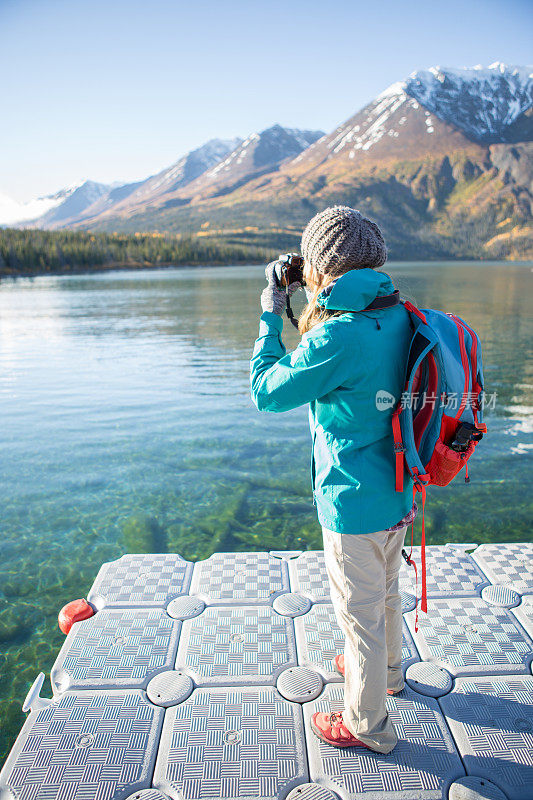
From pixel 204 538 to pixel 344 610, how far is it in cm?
358

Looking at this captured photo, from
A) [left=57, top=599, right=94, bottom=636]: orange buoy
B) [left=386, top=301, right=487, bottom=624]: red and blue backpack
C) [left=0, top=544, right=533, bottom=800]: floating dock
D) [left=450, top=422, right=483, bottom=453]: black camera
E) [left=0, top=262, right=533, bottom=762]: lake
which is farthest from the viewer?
[left=0, top=262, right=533, bottom=762]: lake

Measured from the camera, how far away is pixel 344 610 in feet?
7.64

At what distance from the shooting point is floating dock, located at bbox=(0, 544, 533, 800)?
7.95 feet

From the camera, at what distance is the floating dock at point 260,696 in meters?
2.42

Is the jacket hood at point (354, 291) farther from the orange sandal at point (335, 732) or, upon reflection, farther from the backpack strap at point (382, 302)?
the orange sandal at point (335, 732)

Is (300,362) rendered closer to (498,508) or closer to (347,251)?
(347,251)

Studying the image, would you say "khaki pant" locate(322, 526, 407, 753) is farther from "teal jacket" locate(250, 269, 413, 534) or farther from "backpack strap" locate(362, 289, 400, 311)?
"backpack strap" locate(362, 289, 400, 311)

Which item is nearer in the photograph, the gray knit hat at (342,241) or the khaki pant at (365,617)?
the gray knit hat at (342,241)

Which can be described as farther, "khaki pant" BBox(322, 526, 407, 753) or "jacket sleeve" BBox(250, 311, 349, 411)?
"khaki pant" BBox(322, 526, 407, 753)

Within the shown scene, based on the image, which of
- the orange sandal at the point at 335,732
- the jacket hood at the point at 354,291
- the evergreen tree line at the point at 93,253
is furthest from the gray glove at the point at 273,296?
the evergreen tree line at the point at 93,253

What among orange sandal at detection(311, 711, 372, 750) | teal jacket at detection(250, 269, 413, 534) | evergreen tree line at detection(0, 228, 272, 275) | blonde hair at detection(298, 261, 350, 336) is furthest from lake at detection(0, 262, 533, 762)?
evergreen tree line at detection(0, 228, 272, 275)

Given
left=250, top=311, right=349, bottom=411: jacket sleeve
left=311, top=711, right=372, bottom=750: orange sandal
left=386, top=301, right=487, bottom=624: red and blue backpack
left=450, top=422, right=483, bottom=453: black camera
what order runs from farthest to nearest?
left=311, top=711, right=372, bottom=750: orange sandal
left=450, top=422, right=483, bottom=453: black camera
left=386, top=301, right=487, bottom=624: red and blue backpack
left=250, top=311, right=349, bottom=411: jacket sleeve

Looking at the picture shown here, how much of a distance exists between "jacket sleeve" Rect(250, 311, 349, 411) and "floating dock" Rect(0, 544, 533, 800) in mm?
1861

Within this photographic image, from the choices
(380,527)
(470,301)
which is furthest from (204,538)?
(470,301)
